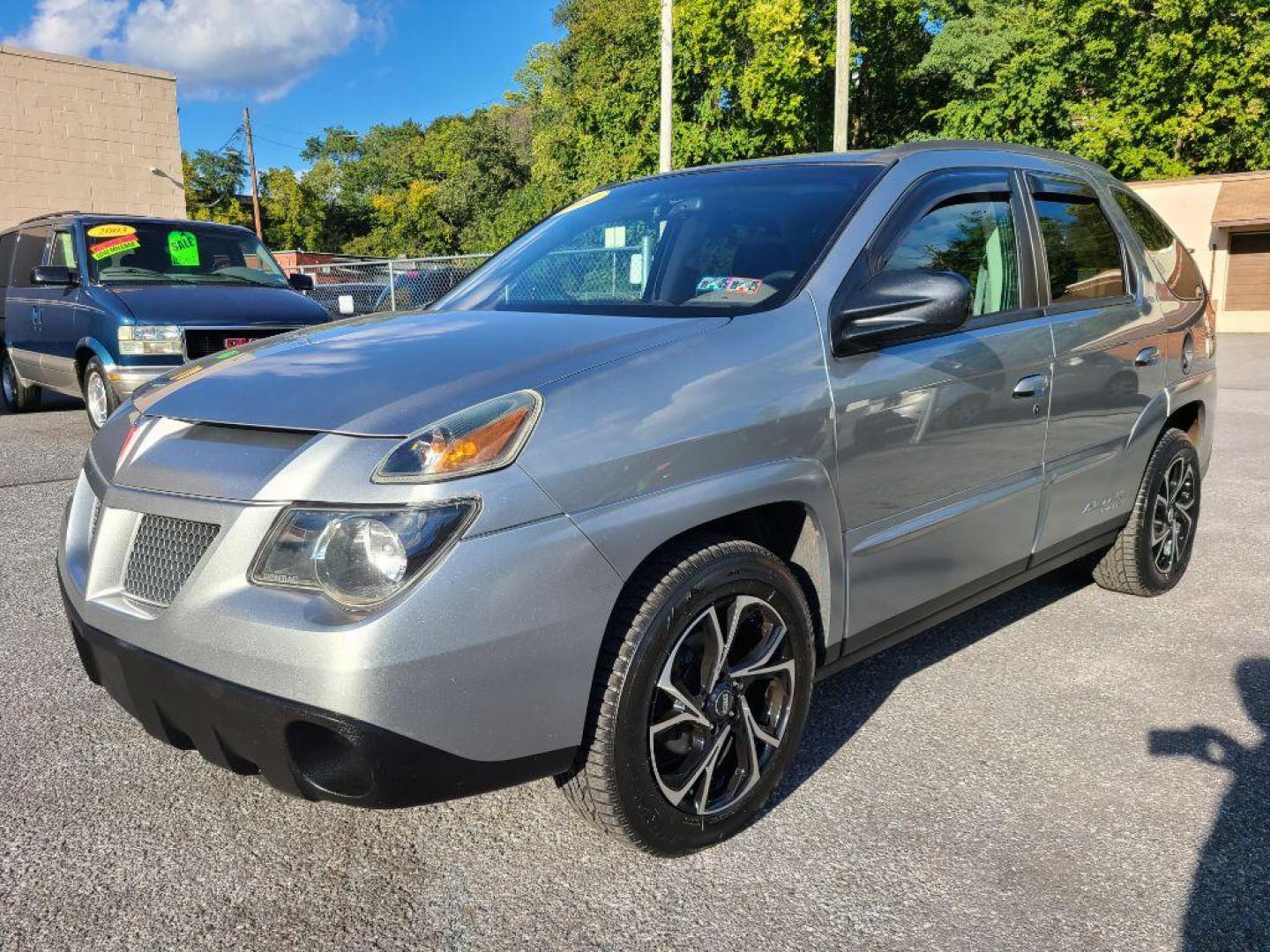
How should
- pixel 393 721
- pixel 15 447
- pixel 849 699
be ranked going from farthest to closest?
1. pixel 15 447
2. pixel 849 699
3. pixel 393 721

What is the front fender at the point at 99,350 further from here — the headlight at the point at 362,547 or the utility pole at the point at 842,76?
the utility pole at the point at 842,76

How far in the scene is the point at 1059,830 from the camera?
8.70ft

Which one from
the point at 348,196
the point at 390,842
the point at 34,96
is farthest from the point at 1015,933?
the point at 348,196

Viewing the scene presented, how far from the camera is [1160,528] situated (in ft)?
14.5

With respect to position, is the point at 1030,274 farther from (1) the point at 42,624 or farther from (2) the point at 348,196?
(2) the point at 348,196

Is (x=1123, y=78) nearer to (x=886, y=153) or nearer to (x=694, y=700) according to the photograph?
(x=886, y=153)

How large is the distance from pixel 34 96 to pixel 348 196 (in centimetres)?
7483

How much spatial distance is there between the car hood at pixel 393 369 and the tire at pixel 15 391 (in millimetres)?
8923

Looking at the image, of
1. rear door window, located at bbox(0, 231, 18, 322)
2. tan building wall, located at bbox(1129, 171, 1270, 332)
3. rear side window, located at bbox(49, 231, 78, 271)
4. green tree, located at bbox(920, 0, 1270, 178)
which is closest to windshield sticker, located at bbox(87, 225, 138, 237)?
rear side window, located at bbox(49, 231, 78, 271)

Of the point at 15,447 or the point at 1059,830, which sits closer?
the point at 1059,830

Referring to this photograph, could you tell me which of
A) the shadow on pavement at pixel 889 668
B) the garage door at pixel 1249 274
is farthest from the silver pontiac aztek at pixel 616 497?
the garage door at pixel 1249 274

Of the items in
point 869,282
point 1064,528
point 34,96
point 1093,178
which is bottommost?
point 1064,528

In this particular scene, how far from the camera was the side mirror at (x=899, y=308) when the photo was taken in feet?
8.70

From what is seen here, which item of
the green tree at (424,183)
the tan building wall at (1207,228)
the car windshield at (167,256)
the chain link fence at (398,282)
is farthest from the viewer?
the green tree at (424,183)
